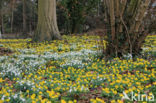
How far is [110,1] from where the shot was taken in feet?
20.2

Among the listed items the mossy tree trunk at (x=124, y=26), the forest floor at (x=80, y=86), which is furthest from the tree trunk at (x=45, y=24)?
the mossy tree trunk at (x=124, y=26)

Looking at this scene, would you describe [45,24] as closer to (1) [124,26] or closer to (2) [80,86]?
(1) [124,26]

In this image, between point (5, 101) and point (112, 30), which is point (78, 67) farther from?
point (5, 101)

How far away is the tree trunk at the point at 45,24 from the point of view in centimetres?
1229

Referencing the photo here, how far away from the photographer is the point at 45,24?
40.4 feet

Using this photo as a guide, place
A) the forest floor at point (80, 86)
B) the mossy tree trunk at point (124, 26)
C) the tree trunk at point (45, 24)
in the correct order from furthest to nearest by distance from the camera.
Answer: the tree trunk at point (45, 24)
the mossy tree trunk at point (124, 26)
the forest floor at point (80, 86)

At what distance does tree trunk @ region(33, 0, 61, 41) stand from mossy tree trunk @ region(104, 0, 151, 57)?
6514mm

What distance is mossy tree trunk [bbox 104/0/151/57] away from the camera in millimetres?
6223

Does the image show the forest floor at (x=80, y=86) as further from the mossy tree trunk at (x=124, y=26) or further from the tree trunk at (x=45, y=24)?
the tree trunk at (x=45, y=24)

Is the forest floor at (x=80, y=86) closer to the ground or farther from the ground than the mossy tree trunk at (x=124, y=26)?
closer to the ground

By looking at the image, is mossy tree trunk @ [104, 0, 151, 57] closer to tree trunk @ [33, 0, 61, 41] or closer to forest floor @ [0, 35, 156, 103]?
forest floor @ [0, 35, 156, 103]

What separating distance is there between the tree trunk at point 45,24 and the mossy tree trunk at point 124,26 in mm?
6514

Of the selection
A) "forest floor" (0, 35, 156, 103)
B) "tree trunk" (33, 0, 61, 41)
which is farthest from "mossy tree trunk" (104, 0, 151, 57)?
"tree trunk" (33, 0, 61, 41)

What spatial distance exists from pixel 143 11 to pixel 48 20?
25.2 ft
